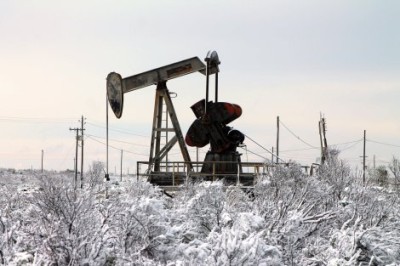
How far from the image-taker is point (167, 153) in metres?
24.2

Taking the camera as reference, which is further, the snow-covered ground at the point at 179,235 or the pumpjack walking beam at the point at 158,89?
the pumpjack walking beam at the point at 158,89

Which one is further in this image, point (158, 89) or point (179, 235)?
point (158, 89)

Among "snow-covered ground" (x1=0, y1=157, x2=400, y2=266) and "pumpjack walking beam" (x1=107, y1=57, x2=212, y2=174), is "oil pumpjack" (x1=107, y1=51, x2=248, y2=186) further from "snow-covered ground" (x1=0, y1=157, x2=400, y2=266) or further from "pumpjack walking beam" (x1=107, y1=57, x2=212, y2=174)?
"snow-covered ground" (x1=0, y1=157, x2=400, y2=266)

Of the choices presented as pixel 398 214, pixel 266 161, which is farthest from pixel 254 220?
pixel 266 161

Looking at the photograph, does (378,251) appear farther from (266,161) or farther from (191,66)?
(191,66)

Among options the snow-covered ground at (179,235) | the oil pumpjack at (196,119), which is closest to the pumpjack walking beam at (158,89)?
the oil pumpjack at (196,119)

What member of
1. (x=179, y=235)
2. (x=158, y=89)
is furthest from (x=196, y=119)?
(x=179, y=235)

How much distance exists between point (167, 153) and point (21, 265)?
695 inches

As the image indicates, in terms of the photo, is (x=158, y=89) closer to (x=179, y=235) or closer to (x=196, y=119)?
(x=196, y=119)

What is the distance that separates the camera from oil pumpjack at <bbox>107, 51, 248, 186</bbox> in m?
23.6

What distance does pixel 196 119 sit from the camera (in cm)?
2420

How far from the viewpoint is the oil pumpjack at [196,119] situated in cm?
2362

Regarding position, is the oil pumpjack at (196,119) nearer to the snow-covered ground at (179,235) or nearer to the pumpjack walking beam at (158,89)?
the pumpjack walking beam at (158,89)

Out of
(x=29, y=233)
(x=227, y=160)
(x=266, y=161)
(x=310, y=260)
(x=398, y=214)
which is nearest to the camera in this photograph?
(x=29, y=233)
